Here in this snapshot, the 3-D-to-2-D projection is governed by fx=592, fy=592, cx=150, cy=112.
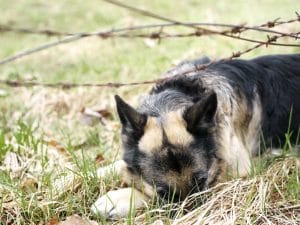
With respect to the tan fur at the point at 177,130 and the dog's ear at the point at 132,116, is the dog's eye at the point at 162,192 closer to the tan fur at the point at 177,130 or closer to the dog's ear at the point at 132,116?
the tan fur at the point at 177,130

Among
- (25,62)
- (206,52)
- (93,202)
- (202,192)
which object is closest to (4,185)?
(93,202)

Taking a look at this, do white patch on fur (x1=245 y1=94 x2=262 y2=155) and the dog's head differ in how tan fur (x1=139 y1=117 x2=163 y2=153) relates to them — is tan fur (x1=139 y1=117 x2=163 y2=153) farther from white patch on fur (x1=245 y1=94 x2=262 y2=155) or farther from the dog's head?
white patch on fur (x1=245 y1=94 x2=262 y2=155)

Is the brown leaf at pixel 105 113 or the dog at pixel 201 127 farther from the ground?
the dog at pixel 201 127

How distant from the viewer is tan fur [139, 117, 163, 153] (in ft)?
13.6

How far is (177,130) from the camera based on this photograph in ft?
13.7

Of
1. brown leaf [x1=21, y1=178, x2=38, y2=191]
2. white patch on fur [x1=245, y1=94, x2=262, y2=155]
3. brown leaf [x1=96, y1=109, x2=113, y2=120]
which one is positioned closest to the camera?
brown leaf [x1=21, y1=178, x2=38, y2=191]

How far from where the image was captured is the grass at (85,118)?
4121mm

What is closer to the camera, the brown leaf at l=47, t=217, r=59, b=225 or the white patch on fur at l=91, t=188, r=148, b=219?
the brown leaf at l=47, t=217, r=59, b=225

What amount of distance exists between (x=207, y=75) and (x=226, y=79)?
0.16 meters

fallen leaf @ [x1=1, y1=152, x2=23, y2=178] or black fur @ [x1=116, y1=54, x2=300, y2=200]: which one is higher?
black fur @ [x1=116, y1=54, x2=300, y2=200]

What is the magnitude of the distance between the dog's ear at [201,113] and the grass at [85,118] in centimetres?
48

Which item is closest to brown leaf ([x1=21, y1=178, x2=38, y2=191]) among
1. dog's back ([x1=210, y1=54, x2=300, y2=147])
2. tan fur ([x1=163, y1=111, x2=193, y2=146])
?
tan fur ([x1=163, y1=111, x2=193, y2=146])

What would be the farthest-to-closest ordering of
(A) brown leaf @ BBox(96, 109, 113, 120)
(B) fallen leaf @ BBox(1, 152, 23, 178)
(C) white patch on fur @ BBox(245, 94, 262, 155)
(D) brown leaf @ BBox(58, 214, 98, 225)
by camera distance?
(A) brown leaf @ BBox(96, 109, 113, 120)
(C) white patch on fur @ BBox(245, 94, 262, 155)
(B) fallen leaf @ BBox(1, 152, 23, 178)
(D) brown leaf @ BBox(58, 214, 98, 225)

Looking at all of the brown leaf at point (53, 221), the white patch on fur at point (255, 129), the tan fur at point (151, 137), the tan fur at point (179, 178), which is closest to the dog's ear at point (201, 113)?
the tan fur at point (151, 137)
